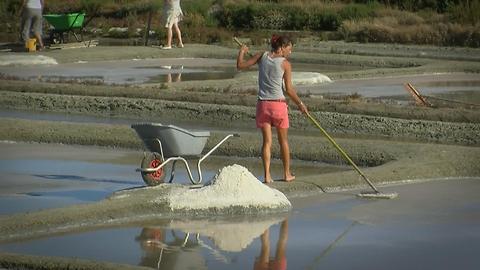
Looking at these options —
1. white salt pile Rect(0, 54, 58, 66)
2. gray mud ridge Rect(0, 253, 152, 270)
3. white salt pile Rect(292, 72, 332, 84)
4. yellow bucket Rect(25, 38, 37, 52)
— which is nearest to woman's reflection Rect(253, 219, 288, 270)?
gray mud ridge Rect(0, 253, 152, 270)

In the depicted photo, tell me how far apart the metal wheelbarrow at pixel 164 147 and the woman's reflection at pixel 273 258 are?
1702mm

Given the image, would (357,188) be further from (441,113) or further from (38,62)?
(38,62)

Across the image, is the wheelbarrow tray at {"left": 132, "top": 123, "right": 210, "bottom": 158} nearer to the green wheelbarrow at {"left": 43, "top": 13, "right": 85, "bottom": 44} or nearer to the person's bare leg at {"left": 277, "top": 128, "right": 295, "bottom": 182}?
the person's bare leg at {"left": 277, "top": 128, "right": 295, "bottom": 182}

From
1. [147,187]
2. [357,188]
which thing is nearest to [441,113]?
[357,188]

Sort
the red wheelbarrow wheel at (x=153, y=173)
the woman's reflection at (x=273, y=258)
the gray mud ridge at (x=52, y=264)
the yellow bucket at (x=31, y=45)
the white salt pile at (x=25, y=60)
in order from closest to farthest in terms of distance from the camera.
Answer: the gray mud ridge at (x=52, y=264)
the woman's reflection at (x=273, y=258)
the red wheelbarrow wheel at (x=153, y=173)
the white salt pile at (x=25, y=60)
the yellow bucket at (x=31, y=45)

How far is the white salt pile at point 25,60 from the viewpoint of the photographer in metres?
28.5

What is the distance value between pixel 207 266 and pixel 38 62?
19.7 meters

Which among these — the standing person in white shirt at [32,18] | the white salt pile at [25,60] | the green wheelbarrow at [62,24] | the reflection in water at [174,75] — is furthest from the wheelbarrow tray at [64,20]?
the reflection in water at [174,75]

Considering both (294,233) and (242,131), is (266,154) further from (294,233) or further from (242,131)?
(242,131)

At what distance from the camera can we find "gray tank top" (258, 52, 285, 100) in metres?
13.3

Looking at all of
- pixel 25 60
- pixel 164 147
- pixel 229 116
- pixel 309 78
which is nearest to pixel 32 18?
pixel 25 60

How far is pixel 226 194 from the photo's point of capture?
465 inches

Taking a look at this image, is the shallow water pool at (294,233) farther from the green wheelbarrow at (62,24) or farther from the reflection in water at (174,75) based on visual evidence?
the green wheelbarrow at (62,24)

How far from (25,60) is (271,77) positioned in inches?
642
